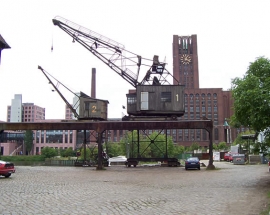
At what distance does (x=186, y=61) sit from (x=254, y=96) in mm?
124147

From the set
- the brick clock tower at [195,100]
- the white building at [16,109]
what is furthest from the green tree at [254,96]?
the white building at [16,109]

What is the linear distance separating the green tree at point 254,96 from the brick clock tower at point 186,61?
120 m

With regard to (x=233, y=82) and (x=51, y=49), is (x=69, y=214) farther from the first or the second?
(x=51, y=49)

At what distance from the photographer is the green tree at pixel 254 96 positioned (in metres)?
14.9

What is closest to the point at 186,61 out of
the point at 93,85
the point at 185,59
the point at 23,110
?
the point at 185,59

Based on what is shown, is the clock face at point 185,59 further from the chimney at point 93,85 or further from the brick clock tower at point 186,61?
the chimney at point 93,85

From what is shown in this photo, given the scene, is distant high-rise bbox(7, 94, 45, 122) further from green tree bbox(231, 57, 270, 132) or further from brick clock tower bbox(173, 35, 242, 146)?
green tree bbox(231, 57, 270, 132)

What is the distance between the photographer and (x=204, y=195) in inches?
502

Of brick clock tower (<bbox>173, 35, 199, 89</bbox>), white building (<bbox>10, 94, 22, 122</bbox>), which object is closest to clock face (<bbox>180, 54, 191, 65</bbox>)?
brick clock tower (<bbox>173, 35, 199, 89</bbox>)

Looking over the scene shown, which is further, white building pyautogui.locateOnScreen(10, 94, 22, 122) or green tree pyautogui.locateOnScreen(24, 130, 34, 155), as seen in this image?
white building pyautogui.locateOnScreen(10, 94, 22, 122)

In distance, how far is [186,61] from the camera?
136625 millimetres

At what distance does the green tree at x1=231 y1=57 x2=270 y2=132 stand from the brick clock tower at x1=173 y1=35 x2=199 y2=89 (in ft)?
393

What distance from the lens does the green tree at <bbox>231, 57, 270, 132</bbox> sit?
585 inches

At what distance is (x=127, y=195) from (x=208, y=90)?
408ft
